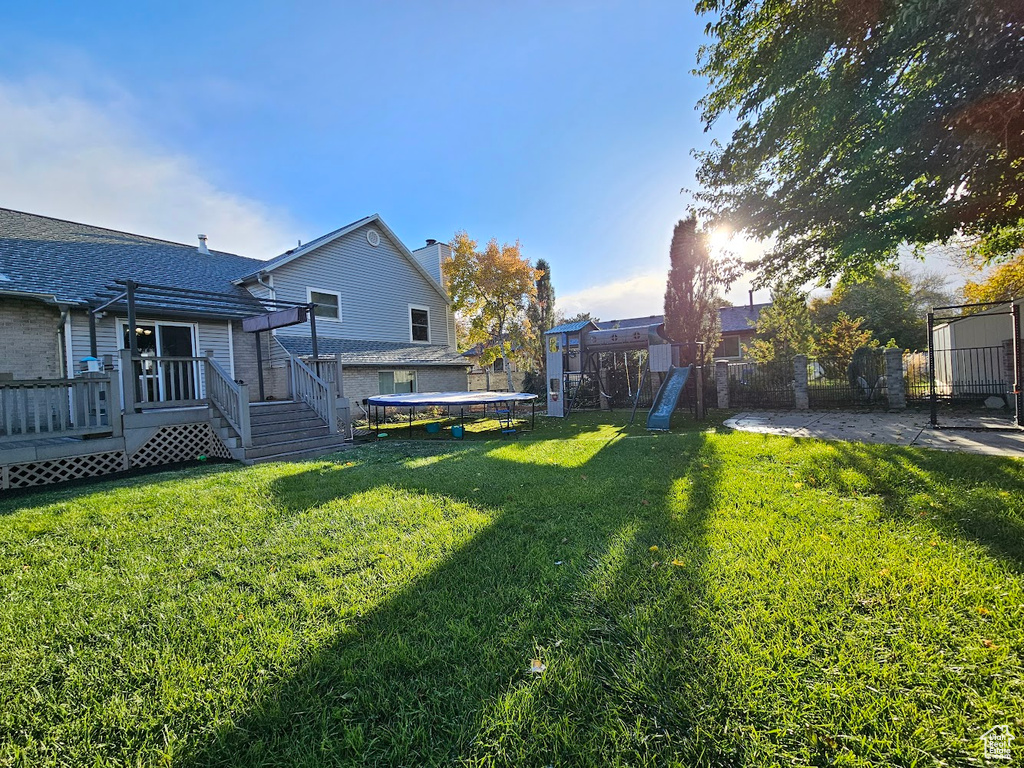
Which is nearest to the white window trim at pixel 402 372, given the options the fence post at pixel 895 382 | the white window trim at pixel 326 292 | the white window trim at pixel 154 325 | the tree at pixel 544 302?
the white window trim at pixel 326 292

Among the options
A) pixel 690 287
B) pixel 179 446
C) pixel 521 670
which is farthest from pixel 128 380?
pixel 690 287

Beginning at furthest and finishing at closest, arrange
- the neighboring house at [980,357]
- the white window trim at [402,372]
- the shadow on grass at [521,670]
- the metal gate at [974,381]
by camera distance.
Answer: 1. the white window trim at [402,372]
2. the neighboring house at [980,357]
3. the metal gate at [974,381]
4. the shadow on grass at [521,670]

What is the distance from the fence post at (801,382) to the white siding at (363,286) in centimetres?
1413

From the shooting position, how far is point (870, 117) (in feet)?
22.3

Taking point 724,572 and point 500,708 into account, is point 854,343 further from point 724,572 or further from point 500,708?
point 500,708

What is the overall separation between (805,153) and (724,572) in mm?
9376

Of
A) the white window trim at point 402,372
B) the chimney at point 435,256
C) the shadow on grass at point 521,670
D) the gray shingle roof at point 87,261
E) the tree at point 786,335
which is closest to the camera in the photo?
the shadow on grass at point 521,670

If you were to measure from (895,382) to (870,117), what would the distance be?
25.7ft

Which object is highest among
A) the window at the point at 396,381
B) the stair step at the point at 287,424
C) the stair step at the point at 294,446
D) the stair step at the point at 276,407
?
the window at the point at 396,381

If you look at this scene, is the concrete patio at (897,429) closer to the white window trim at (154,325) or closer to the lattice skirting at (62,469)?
the lattice skirting at (62,469)

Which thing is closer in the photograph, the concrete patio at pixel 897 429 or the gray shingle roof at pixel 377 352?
the concrete patio at pixel 897 429

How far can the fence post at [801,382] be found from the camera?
12.7 m

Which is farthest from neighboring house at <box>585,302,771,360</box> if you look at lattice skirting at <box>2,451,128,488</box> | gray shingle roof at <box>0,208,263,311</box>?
lattice skirting at <box>2,451,128,488</box>

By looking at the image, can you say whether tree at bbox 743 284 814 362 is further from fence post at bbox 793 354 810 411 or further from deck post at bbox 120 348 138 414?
deck post at bbox 120 348 138 414
